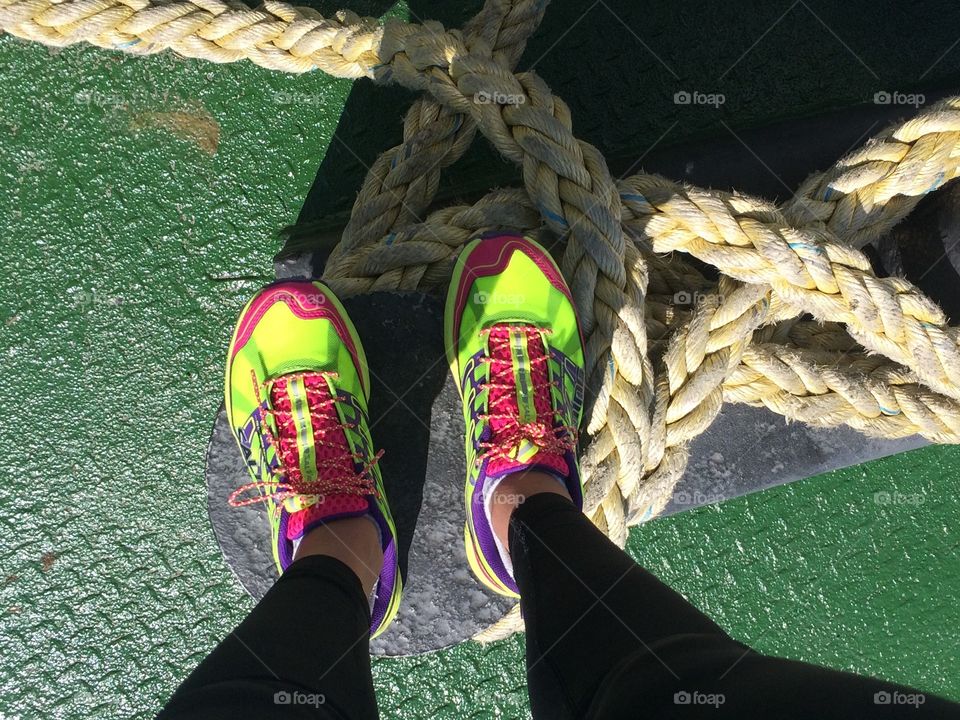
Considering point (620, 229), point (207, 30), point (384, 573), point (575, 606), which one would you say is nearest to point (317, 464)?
point (384, 573)

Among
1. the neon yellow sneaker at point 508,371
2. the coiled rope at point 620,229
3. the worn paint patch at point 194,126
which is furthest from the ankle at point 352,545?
the worn paint patch at point 194,126

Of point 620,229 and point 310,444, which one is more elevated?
point 620,229

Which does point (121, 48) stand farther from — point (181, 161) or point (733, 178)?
point (733, 178)

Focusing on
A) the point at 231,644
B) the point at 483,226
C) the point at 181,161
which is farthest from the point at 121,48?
the point at 231,644

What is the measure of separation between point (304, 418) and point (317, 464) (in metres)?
0.07

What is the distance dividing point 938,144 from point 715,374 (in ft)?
1.43

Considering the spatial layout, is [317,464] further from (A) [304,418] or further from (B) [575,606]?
(B) [575,606]

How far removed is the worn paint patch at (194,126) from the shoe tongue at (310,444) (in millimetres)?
389

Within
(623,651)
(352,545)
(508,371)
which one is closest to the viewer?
(623,651)

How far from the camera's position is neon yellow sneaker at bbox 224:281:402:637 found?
38.5 inches

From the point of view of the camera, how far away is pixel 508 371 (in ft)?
3.43

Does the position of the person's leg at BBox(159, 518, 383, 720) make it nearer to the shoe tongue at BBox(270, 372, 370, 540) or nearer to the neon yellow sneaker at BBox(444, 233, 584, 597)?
the shoe tongue at BBox(270, 372, 370, 540)

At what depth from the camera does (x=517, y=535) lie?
92 cm

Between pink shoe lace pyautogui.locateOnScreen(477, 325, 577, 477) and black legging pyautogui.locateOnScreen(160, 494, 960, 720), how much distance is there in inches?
2.7
